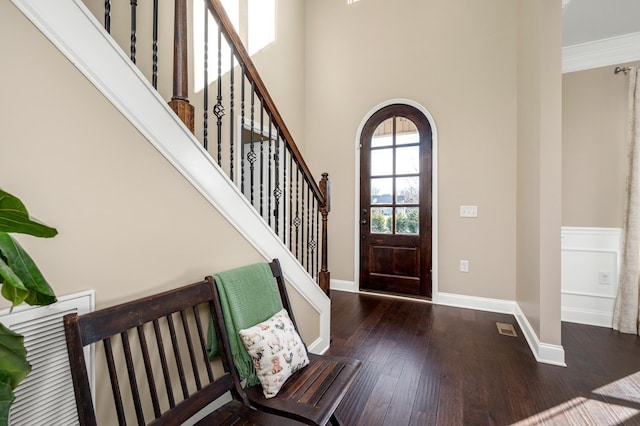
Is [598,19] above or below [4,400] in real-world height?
above

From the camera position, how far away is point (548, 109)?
2.07 metres

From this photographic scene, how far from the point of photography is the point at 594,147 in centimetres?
279

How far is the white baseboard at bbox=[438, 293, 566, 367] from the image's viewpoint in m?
2.09

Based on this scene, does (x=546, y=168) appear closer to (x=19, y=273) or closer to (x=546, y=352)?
(x=546, y=352)

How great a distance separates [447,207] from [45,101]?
11.2ft

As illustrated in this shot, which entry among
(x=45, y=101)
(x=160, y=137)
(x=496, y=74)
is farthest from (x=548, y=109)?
(x=45, y=101)

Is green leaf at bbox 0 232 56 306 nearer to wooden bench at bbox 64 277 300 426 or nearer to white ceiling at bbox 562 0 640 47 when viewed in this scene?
wooden bench at bbox 64 277 300 426

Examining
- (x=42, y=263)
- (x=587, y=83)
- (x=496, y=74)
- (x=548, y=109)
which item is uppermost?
(x=496, y=74)

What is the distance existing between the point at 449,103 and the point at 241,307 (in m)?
3.24

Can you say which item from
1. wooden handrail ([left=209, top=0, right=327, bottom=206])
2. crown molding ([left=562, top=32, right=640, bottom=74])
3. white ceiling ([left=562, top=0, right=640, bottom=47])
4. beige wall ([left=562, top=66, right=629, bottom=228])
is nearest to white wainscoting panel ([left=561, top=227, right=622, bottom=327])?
beige wall ([left=562, top=66, right=629, bottom=228])

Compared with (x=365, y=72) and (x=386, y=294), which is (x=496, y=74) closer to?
(x=365, y=72)

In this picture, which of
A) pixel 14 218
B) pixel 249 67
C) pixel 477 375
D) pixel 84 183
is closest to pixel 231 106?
pixel 249 67

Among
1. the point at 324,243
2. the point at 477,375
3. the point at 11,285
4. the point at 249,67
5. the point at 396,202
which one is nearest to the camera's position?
the point at 11,285

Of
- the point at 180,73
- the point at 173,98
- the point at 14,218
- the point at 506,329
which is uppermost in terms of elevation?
the point at 180,73
